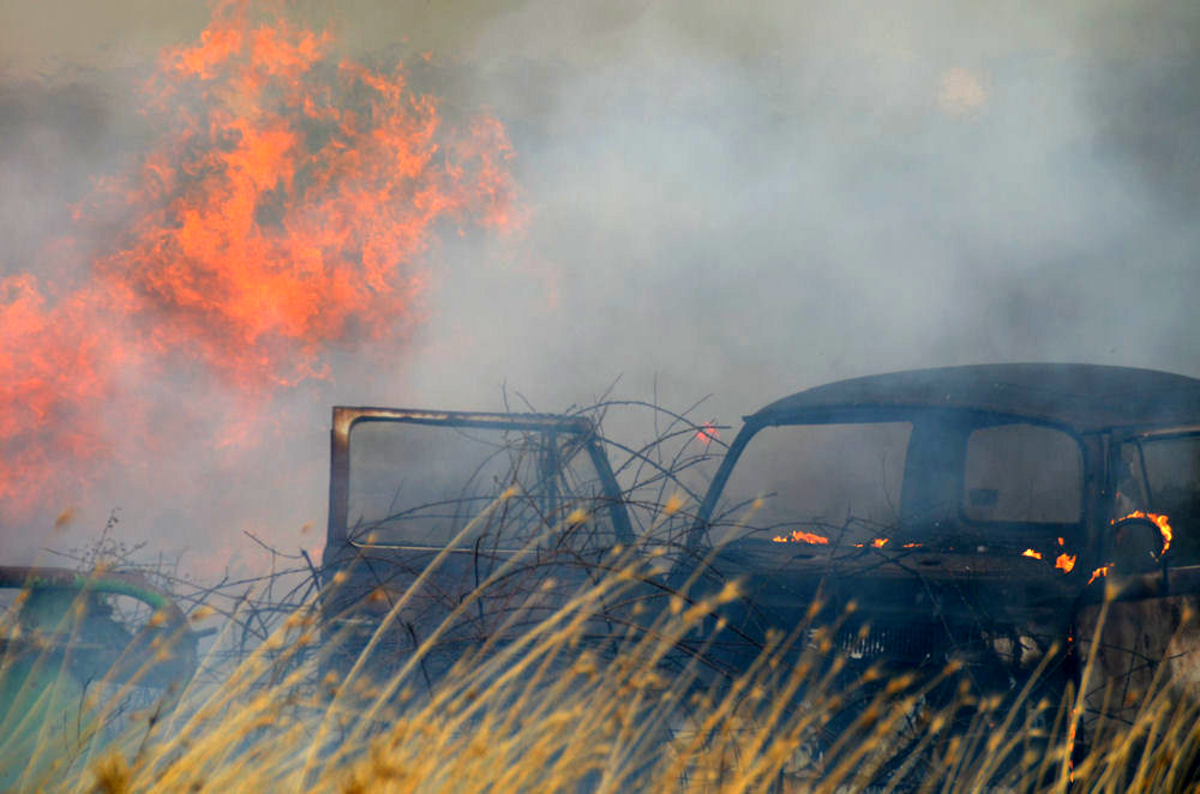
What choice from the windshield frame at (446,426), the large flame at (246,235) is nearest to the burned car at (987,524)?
the windshield frame at (446,426)

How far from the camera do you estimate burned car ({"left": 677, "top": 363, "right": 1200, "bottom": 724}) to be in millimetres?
2957

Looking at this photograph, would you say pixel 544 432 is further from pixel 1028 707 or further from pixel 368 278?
pixel 368 278

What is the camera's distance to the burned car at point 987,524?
9.70ft

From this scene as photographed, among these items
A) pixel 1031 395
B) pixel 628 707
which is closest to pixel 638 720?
pixel 628 707

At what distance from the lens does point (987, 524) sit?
13.3 feet

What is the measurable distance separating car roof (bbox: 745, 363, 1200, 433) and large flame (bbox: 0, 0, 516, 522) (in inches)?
417

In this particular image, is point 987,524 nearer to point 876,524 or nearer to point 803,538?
point 876,524

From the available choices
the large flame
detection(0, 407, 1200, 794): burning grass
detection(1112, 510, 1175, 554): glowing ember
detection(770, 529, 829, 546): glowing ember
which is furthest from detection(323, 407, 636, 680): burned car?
the large flame

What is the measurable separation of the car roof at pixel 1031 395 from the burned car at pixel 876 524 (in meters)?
0.01

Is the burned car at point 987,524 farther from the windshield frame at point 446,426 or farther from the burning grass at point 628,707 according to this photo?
the windshield frame at point 446,426

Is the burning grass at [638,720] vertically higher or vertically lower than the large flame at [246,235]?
lower

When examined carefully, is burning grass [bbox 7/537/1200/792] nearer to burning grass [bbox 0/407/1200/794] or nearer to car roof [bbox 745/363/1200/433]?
burning grass [bbox 0/407/1200/794]

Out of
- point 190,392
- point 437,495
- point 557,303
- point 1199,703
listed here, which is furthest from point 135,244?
point 1199,703

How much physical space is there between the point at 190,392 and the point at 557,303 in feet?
17.6
